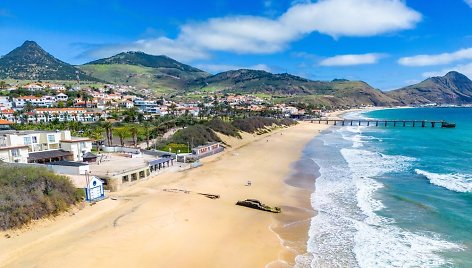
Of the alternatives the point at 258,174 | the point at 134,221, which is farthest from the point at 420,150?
the point at 134,221

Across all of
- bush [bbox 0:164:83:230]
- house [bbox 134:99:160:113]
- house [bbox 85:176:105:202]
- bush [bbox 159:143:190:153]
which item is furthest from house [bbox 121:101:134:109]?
bush [bbox 0:164:83:230]

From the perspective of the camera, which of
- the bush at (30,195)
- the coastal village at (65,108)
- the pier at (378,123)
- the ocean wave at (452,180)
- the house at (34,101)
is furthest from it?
the pier at (378,123)

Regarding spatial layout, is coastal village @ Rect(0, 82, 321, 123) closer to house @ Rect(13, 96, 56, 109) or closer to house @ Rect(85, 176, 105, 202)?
house @ Rect(13, 96, 56, 109)

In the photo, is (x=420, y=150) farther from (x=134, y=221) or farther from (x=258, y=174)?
(x=134, y=221)

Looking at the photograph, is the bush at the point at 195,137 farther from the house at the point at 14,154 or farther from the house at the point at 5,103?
the house at the point at 5,103

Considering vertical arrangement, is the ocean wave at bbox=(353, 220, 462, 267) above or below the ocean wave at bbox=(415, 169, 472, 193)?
below

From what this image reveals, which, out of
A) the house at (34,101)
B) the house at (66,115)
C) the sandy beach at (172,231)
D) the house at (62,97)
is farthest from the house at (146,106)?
the sandy beach at (172,231)
